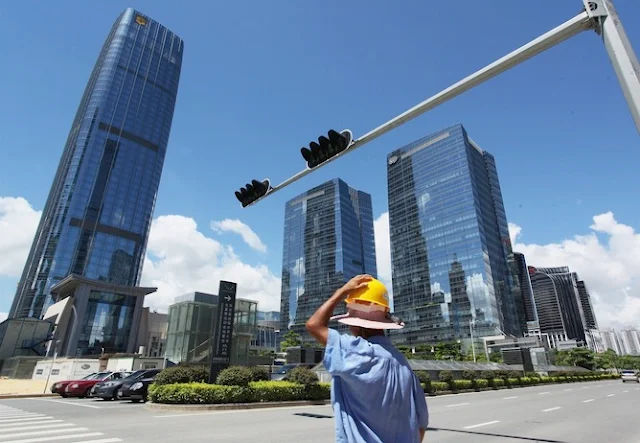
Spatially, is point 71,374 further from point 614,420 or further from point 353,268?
point 353,268

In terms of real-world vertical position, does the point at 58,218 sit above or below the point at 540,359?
above

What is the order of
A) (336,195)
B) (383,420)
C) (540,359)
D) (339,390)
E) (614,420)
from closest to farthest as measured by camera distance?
(383,420) → (339,390) → (614,420) → (540,359) → (336,195)

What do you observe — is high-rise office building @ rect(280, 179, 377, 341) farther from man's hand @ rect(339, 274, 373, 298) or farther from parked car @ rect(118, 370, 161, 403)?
man's hand @ rect(339, 274, 373, 298)

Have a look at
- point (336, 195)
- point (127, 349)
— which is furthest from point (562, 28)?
point (336, 195)

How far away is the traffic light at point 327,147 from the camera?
6.98 meters

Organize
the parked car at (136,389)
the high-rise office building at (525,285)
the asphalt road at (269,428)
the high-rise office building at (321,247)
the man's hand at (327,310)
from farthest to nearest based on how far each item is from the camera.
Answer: the high-rise office building at (525,285) → the high-rise office building at (321,247) → the parked car at (136,389) → the asphalt road at (269,428) → the man's hand at (327,310)

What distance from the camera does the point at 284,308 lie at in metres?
161

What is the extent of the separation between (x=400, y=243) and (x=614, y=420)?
131m

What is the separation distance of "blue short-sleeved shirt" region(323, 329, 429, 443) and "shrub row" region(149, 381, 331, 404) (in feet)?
46.0

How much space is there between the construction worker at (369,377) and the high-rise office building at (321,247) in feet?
465

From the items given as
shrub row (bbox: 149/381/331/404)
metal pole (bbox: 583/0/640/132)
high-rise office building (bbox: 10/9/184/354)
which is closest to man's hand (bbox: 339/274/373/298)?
metal pole (bbox: 583/0/640/132)

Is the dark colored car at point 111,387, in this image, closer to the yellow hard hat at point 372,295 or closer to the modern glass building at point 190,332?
the modern glass building at point 190,332

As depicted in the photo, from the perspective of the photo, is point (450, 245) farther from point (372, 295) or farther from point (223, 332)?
point (372, 295)

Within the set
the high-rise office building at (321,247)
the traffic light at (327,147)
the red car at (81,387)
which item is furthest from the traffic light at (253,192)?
the high-rise office building at (321,247)
